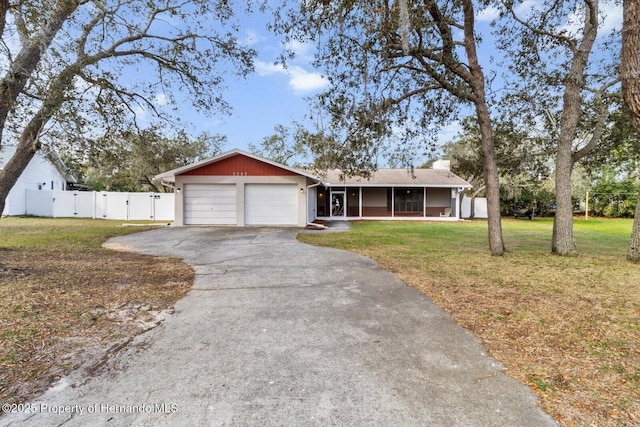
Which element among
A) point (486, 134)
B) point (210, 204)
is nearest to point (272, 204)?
point (210, 204)

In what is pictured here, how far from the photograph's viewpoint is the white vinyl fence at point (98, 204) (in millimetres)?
20984

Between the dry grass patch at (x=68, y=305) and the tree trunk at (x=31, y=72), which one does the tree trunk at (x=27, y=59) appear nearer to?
the tree trunk at (x=31, y=72)

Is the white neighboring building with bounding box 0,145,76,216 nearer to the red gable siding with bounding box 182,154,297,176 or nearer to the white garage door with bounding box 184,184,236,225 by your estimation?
the white garage door with bounding box 184,184,236,225

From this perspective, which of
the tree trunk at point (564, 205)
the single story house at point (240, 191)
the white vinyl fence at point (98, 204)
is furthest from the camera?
the white vinyl fence at point (98, 204)

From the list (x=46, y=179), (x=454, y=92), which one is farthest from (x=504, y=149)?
(x=46, y=179)

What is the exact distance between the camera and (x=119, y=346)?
322 cm

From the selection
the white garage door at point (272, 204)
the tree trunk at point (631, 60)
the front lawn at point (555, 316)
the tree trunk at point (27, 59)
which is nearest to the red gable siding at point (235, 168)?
the white garage door at point (272, 204)

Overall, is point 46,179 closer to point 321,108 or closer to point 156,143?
point 156,143

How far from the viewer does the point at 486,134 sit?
8.50m

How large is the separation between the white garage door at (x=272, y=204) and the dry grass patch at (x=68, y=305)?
26.6ft

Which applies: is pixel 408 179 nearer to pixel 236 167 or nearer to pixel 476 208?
Answer: pixel 476 208

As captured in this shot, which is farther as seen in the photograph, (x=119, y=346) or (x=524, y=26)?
(x=524, y=26)

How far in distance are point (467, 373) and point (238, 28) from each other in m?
8.93

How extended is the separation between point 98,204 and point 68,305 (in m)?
20.1
